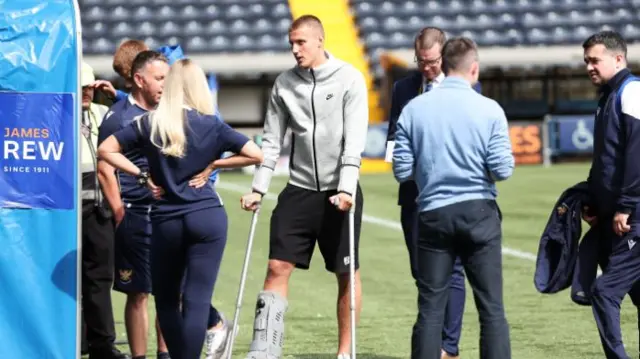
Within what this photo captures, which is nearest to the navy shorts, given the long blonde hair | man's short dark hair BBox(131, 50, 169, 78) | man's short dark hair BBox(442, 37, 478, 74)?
man's short dark hair BBox(131, 50, 169, 78)

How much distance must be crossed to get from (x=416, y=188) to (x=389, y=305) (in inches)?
131

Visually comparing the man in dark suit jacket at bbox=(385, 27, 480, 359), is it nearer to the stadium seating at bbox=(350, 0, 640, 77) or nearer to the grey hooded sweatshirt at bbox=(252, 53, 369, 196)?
the grey hooded sweatshirt at bbox=(252, 53, 369, 196)

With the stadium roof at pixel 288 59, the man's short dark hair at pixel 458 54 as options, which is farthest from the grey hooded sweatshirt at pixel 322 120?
the stadium roof at pixel 288 59

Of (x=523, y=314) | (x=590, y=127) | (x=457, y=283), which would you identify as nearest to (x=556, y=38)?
(x=590, y=127)

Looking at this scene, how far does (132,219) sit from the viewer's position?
28.7ft

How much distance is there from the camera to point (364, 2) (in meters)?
33.8

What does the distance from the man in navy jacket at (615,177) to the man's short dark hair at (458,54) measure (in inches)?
32.6

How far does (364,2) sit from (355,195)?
84.1ft

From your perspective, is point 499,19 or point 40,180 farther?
point 499,19

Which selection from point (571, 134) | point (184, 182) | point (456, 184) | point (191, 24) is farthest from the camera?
point (191, 24)

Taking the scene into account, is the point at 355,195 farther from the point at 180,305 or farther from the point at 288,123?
the point at 180,305

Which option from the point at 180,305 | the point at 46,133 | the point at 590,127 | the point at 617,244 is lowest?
the point at 590,127

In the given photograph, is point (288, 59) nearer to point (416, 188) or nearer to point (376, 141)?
point (376, 141)

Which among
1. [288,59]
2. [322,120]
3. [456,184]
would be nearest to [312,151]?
[322,120]
